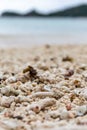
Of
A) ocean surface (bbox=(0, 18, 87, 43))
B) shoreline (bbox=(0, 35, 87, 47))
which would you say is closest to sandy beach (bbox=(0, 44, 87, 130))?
shoreline (bbox=(0, 35, 87, 47))

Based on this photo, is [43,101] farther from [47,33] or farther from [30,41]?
[47,33]

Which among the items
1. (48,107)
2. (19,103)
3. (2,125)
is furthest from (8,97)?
(2,125)

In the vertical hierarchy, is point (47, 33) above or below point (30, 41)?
above

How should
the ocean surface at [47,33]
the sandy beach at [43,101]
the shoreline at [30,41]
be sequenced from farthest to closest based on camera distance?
1. the ocean surface at [47,33]
2. the shoreline at [30,41]
3. the sandy beach at [43,101]

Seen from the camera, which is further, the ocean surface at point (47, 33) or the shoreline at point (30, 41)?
the ocean surface at point (47, 33)

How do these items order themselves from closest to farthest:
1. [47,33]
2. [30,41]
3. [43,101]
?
1. [43,101]
2. [30,41]
3. [47,33]

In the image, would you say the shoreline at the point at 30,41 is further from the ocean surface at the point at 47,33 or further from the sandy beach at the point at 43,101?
the sandy beach at the point at 43,101

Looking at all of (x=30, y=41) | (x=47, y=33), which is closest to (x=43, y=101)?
(x=30, y=41)

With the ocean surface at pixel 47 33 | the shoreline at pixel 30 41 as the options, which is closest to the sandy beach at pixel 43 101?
the shoreline at pixel 30 41

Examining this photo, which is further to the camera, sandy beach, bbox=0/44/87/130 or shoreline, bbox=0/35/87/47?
shoreline, bbox=0/35/87/47

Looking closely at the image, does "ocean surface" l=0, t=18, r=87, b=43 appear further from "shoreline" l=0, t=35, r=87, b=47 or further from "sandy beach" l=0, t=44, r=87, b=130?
"sandy beach" l=0, t=44, r=87, b=130

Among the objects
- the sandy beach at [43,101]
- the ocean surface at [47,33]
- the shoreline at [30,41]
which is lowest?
the sandy beach at [43,101]

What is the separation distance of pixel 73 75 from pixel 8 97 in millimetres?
816

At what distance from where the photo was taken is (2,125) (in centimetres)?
162
